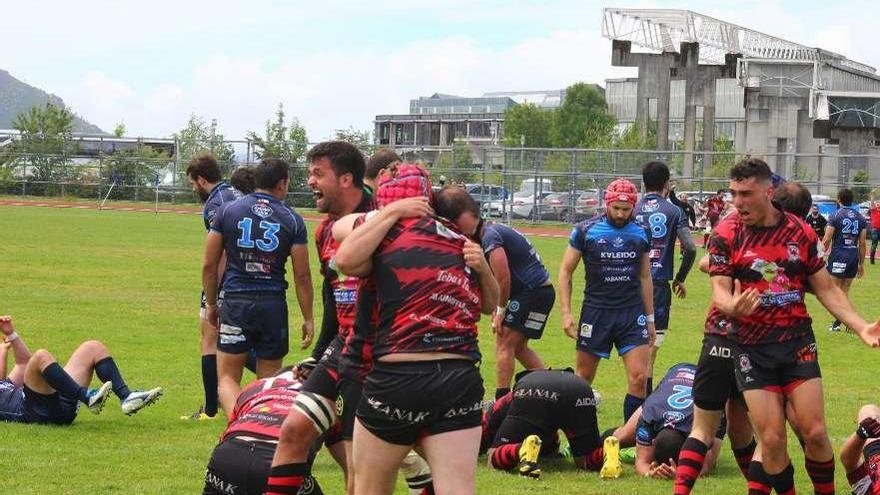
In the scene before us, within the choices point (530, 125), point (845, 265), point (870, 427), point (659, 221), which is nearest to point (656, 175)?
point (659, 221)

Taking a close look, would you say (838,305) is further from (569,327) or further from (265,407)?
(265,407)

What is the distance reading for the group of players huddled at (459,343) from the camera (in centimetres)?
581

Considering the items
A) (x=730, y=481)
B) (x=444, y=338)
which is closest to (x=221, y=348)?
(x=730, y=481)

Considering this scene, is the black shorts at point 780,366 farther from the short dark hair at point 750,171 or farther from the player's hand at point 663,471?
the player's hand at point 663,471

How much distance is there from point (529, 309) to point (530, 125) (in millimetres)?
96631

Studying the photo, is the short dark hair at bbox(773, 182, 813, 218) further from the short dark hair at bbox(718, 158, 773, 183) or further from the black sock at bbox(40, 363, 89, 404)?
the black sock at bbox(40, 363, 89, 404)

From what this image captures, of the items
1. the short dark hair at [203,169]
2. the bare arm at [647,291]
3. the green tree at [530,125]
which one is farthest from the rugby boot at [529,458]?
the green tree at [530,125]

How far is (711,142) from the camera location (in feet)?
214

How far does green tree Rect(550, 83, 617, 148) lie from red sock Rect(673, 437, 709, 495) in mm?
89763

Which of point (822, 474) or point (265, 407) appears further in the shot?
point (822, 474)

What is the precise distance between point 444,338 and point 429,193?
0.72m

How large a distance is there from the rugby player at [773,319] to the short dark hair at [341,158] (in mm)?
2198

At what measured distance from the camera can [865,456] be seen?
817cm

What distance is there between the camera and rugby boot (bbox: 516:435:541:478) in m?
8.98
